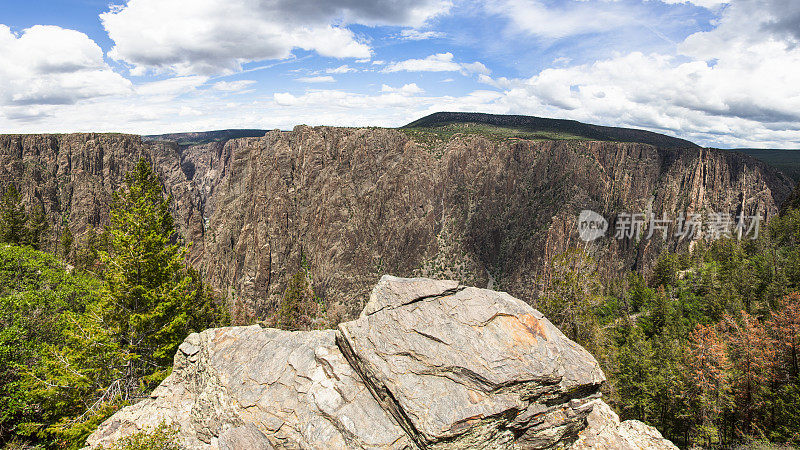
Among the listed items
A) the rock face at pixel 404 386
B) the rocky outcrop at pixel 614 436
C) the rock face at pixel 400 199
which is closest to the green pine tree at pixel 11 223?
the rock face at pixel 404 386

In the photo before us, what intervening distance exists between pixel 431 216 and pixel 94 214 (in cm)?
16563

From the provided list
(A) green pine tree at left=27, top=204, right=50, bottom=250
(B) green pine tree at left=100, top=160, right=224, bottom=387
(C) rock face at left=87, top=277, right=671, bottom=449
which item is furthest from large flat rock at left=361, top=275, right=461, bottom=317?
(A) green pine tree at left=27, top=204, right=50, bottom=250

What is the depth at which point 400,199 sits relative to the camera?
591ft

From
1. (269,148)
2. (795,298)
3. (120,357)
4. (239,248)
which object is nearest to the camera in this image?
(120,357)

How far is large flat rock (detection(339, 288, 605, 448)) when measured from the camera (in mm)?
11562

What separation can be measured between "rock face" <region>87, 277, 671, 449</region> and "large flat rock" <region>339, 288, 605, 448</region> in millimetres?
40

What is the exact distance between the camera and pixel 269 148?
174 m

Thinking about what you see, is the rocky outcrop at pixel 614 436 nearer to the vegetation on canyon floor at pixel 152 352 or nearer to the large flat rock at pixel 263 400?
the large flat rock at pixel 263 400

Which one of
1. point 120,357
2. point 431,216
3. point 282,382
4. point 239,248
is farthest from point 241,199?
point 282,382

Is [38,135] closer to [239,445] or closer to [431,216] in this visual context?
[431,216]

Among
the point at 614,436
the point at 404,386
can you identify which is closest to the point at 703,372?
the point at 614,436

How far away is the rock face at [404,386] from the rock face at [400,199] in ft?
456

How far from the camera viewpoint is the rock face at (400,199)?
525 feet

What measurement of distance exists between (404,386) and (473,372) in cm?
252
